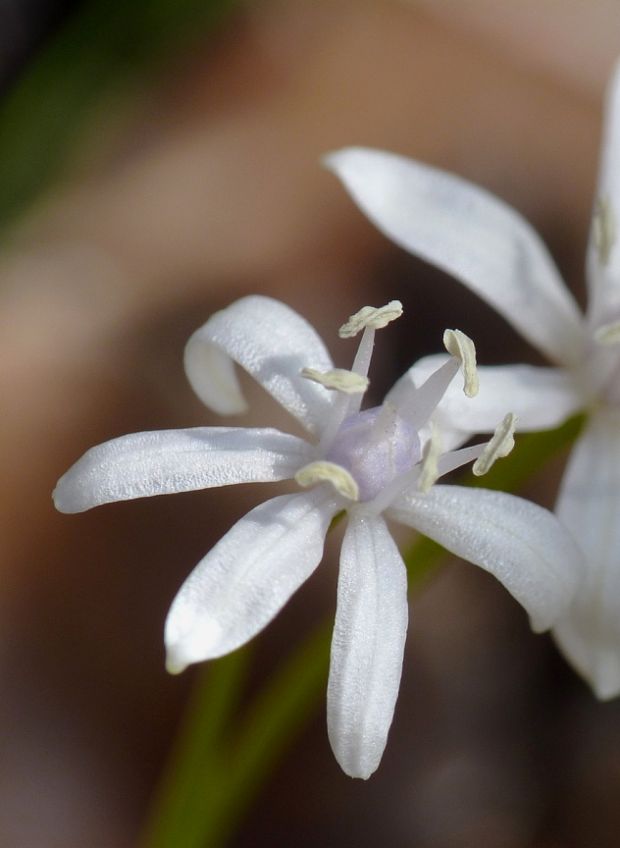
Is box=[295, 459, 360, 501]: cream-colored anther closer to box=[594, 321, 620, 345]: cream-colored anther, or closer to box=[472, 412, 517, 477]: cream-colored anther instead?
box=[472, 412, 517, 477]: cream-colored anther

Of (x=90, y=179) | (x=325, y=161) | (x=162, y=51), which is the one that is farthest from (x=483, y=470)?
(x=162, y=51)

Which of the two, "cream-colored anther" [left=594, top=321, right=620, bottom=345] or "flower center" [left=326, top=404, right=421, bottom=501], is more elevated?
"flower center" [left=326, top=404, right=421, bottom=501]

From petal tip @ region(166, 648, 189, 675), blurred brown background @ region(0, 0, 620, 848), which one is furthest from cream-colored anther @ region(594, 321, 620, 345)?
blurred brown background @ region(0, 0, 620, 848)

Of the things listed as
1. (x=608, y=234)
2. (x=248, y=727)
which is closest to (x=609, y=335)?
(x=608, y=234)

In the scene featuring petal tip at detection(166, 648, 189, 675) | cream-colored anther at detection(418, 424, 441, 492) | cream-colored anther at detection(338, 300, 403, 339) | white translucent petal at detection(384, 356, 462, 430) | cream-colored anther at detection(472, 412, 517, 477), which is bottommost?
cream-colored anther at detection(472, 412, 517, 477)

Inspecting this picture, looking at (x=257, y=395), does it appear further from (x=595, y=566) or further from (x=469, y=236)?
(x=595, y=566)

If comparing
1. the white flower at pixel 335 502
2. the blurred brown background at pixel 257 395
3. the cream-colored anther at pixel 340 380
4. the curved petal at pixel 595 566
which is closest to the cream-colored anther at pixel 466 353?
the white flower at pixel 335 502
